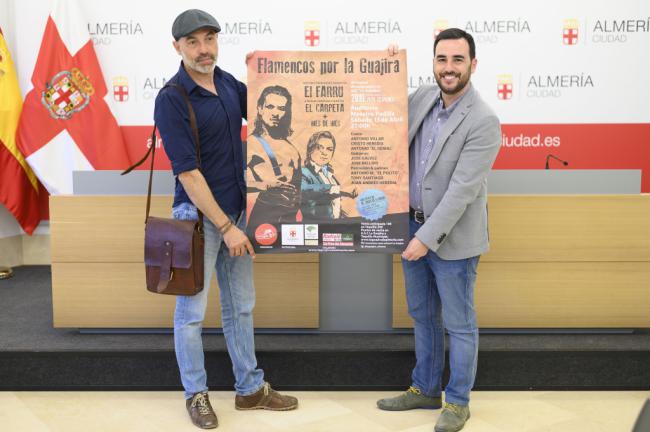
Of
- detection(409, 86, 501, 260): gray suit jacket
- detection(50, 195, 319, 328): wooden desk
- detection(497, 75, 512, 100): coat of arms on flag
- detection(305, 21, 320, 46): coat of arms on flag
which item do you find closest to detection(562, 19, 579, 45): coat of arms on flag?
detection(497, 75, 512, 100): coat of arms on flag

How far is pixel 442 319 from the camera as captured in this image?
2572 mm

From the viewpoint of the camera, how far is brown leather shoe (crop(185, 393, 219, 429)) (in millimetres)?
2453

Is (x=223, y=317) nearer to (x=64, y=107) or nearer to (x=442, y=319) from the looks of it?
(x=442, y=319)

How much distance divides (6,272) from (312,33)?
9.24 ft

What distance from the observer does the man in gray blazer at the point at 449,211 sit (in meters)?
2.25

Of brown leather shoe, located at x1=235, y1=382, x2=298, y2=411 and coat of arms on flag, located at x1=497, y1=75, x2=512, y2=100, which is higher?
coat of arms on flag, located at x1=497, y1=75, x2=512, y2=100

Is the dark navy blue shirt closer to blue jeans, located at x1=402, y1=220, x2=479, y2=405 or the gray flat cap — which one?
the gray flat cap

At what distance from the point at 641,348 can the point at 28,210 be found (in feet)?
13.5

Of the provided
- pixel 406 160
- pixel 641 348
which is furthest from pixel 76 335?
pixel 641 348

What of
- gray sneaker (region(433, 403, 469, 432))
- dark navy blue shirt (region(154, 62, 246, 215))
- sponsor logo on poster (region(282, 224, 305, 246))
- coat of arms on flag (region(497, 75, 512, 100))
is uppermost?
coat of arms on flag (region(497, 75, 512, 100))

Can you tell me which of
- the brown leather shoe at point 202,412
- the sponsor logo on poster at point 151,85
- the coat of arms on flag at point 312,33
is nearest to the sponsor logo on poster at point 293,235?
the brown leather shoe at point 202,412

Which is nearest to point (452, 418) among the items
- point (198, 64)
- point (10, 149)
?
point (198, 64)

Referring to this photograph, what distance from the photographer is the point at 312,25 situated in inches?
180

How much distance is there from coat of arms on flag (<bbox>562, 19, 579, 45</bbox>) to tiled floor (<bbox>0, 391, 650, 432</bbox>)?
2.76 meters
